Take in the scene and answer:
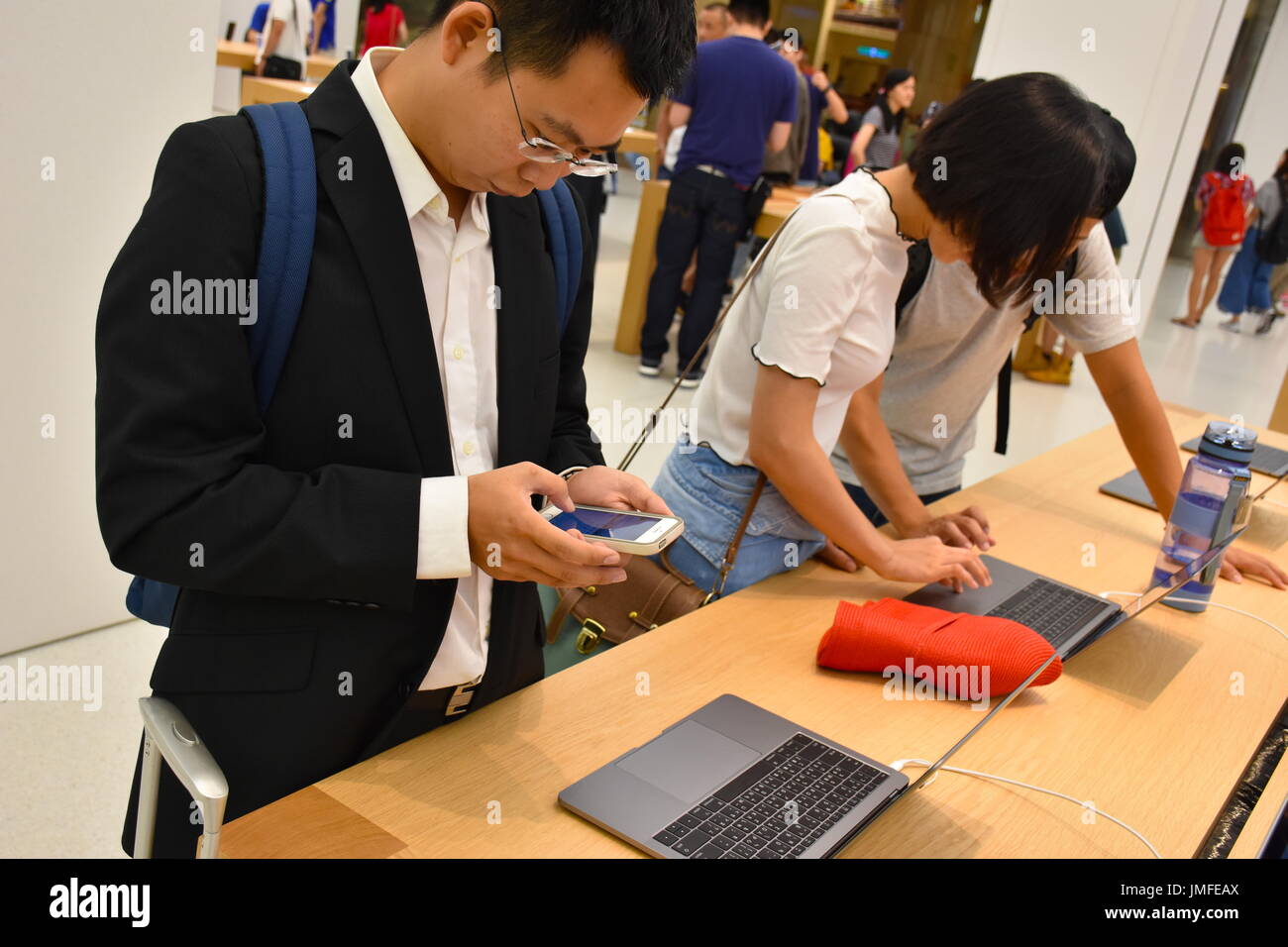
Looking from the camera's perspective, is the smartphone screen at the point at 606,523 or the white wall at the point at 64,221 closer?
the smartphone screen at the point at 606,523

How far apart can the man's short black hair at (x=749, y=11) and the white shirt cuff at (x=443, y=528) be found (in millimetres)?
5087

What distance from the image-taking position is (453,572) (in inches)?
40.7

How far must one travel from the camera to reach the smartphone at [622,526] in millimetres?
1123

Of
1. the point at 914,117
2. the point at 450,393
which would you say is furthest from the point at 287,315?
the point at 914,117

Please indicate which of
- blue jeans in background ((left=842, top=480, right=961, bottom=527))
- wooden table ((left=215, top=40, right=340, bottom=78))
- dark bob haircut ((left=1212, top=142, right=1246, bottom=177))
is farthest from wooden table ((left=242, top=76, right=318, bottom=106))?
dark bob haircut ((left=1212, top=142, right=1246, bottom=177))

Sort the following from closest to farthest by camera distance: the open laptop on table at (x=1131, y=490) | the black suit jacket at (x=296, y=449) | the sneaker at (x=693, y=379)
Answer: the black suit jacket at (x=296, y=449) < the open laptop on table at (x=1131, y=490) < the sneaker at (x=693, y=379)

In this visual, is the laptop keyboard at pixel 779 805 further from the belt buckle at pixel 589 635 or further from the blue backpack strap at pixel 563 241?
the blue backpack strap at pixel 563 241

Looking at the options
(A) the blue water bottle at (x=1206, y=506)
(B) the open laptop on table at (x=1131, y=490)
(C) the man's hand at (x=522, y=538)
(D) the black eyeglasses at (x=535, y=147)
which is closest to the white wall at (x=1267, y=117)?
(B) the open laptop on table at (x=1131, y=490)

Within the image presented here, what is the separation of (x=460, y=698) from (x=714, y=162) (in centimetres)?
466

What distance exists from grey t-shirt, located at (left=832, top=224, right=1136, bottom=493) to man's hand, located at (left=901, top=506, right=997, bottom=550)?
213mm

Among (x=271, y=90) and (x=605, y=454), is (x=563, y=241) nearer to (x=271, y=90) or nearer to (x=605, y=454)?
(x=605, y=454)

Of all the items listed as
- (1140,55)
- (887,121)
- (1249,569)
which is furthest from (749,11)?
(1249,569)

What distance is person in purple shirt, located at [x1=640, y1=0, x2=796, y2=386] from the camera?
548cm

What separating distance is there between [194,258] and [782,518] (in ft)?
3.82
